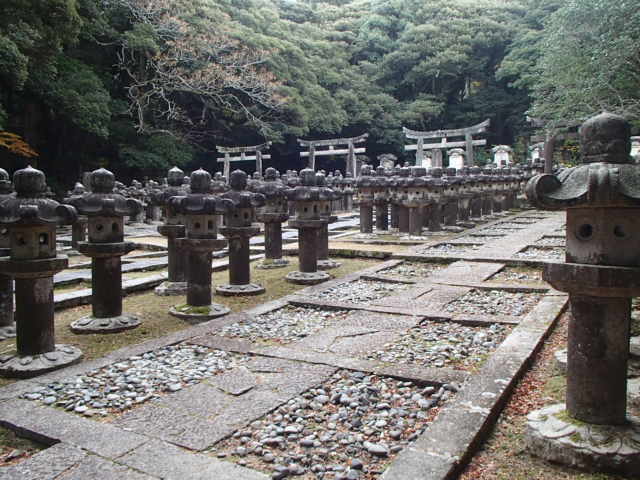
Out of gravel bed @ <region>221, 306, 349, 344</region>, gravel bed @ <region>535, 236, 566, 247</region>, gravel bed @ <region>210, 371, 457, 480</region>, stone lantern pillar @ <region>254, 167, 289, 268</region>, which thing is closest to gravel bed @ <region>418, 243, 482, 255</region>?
gravel bed @ <region>535, 236, 566, 247</region>

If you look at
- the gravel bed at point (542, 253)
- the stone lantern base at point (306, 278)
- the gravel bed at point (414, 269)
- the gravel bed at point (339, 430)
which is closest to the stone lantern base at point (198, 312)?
the stone lantern base at point (306, 278)

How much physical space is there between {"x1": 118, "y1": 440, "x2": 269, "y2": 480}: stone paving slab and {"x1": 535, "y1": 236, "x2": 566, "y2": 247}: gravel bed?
30.3 ft

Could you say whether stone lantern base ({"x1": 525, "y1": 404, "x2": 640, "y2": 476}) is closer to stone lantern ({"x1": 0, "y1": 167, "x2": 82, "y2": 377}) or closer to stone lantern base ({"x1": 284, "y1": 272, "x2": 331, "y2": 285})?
stone lantern ({"x1": 0, "y1": 167, "x2": 82, "y2": 377})

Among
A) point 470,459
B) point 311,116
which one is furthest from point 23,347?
point 311,116

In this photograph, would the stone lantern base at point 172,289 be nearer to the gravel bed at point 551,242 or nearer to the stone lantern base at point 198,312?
the stone lantern base at point 198,312

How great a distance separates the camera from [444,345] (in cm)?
466

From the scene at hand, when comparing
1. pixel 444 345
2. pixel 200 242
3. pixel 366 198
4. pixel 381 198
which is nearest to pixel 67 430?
pixel 200 242

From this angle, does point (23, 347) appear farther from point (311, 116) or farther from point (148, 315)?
point (311, 116)

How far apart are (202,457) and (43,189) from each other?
2.82 m

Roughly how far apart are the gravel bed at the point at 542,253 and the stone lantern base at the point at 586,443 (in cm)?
644

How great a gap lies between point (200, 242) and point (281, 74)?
25243 mm

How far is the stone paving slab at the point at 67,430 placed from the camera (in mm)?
2951

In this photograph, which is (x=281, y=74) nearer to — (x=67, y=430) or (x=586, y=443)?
(x=67, y=430)

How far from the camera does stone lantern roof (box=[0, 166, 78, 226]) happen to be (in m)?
4.11
